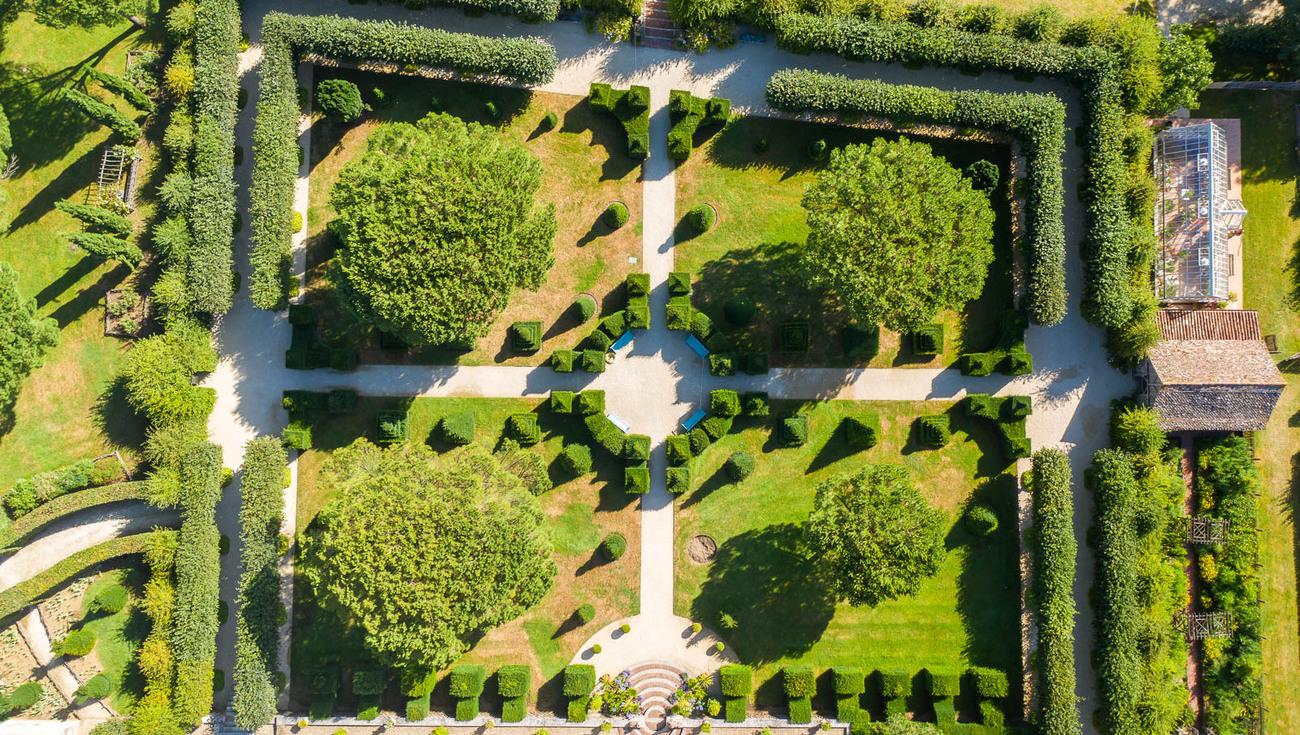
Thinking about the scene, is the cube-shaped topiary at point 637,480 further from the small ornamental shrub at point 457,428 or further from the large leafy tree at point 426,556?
the small ornamental shrub at point 457,428

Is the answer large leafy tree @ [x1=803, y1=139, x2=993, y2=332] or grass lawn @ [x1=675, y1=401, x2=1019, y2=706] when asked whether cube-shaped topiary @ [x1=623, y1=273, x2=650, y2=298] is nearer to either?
large leafy tree @ [x1=803, y1=139, x2=993, y2=332]

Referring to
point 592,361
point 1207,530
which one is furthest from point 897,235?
point 1207,530

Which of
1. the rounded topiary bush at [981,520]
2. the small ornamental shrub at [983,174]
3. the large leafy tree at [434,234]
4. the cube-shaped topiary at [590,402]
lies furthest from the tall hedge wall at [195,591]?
the small ornamental shrub at [983,174]

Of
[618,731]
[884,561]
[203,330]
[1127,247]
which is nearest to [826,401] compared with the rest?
[884,561]

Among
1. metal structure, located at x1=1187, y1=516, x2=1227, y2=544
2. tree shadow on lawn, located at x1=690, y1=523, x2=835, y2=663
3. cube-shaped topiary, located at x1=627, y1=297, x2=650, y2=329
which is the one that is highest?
cube-shaped topiary, located at x1=627, y1=297, x2=650, y2=329

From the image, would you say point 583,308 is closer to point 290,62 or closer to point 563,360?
point 563,360

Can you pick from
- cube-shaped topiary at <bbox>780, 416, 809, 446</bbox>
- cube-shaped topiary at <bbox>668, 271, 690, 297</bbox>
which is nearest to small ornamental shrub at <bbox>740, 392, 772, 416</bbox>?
cube-shaped topiary at <bbox>780, 416, 809, 446</bbox>
